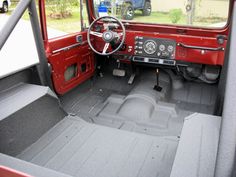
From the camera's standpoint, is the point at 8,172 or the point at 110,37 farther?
the point at 110,37

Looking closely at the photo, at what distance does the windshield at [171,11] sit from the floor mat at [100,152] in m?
1.50

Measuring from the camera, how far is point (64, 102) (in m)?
3.11

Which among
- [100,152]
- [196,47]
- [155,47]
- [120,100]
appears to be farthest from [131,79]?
[100,152]

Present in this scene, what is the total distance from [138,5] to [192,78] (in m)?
1.25

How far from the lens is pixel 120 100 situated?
3332 millimetres

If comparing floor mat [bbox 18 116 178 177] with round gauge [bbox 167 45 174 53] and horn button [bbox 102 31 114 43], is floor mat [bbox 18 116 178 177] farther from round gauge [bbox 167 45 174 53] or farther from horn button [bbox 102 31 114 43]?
round gauge [bbox 167 45 174 53]

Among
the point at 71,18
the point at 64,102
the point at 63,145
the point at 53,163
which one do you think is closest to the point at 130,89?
the point at 64,102

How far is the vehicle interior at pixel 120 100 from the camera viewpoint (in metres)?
1.28

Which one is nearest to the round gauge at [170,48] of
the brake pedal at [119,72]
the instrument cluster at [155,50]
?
the instrument cluster at [155,50]

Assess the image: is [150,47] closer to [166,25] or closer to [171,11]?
[166,25]

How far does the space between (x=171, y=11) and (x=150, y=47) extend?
0.51m

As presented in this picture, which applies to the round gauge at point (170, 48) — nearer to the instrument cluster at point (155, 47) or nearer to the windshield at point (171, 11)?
the instrument cluster at point (155, 47)

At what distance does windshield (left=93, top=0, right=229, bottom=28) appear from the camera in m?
2.83

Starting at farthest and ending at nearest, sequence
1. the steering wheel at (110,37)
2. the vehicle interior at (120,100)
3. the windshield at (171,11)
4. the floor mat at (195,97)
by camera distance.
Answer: the floor mat at (195,97) → the steering wheel at (110,37) → the windshield at (171,11) → the vehicle interior at (120,100)
